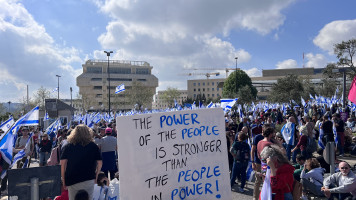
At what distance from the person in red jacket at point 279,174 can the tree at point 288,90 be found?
3506 cm

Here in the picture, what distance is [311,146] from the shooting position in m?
8.33

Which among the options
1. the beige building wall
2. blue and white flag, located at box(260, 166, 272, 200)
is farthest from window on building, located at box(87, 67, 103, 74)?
blue and white flag, located at box(260, 166, 272, 200)

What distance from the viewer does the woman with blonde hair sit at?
4.01 m

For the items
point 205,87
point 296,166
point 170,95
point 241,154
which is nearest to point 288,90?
point 296,166

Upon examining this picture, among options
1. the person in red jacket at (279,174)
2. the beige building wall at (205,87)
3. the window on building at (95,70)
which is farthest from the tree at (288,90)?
the beige building wall at (205,87)

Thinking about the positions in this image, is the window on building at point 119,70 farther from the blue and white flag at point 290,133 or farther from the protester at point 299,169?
the protester at point 299,169

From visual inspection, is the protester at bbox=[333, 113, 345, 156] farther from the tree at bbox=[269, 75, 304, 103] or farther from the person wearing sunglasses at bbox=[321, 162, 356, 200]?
the tree at bbox=[269, 75, 304, 103]

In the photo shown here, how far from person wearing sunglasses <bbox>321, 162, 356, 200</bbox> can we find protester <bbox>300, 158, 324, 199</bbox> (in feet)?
1.10

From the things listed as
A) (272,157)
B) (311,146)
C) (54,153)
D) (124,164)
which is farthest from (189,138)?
(311,146)

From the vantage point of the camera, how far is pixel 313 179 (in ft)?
17.4

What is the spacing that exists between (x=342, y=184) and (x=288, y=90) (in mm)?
35342

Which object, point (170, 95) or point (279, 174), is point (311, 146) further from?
point (170, 95)

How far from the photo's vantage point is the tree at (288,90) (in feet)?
119

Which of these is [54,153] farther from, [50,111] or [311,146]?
[50,111]
